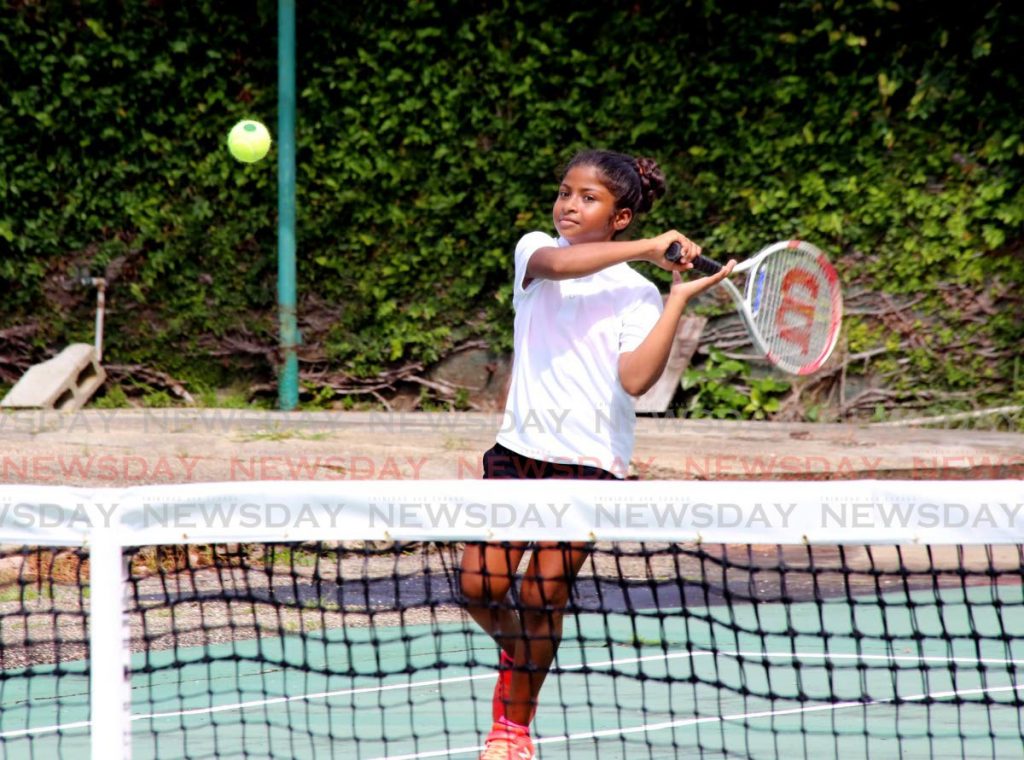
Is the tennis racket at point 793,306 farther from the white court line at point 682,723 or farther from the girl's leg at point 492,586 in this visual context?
the girl's leg at point 492,586

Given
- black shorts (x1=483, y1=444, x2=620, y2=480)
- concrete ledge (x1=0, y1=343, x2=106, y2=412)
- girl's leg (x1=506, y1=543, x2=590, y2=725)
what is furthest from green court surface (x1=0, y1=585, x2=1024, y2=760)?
concrete ledge (x1=0, y1=343, x2=106, y2=412)

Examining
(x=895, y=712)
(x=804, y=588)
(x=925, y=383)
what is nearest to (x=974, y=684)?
(x=895, y=712)

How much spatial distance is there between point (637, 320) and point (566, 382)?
0.22m

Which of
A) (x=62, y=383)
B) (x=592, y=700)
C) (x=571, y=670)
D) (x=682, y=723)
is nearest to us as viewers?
(x=682, y=723)

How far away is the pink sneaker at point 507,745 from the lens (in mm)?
2871

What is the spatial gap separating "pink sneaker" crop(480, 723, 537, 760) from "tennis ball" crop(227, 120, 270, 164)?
18.3 feet

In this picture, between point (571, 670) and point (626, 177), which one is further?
point (571, 670)

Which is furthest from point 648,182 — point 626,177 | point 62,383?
point 62,383

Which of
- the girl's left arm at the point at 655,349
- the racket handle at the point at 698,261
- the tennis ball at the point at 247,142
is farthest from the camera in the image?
the tennis ball at the point at 247,142

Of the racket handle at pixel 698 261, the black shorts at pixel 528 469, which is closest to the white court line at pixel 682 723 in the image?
the black shorts at pixel 528 469

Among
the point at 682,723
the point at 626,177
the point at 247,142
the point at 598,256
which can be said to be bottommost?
the point at 682,723

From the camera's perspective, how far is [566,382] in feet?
9.66

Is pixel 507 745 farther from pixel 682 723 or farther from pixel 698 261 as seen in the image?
pixel 698 261

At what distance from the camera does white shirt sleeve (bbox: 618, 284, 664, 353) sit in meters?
2.96
